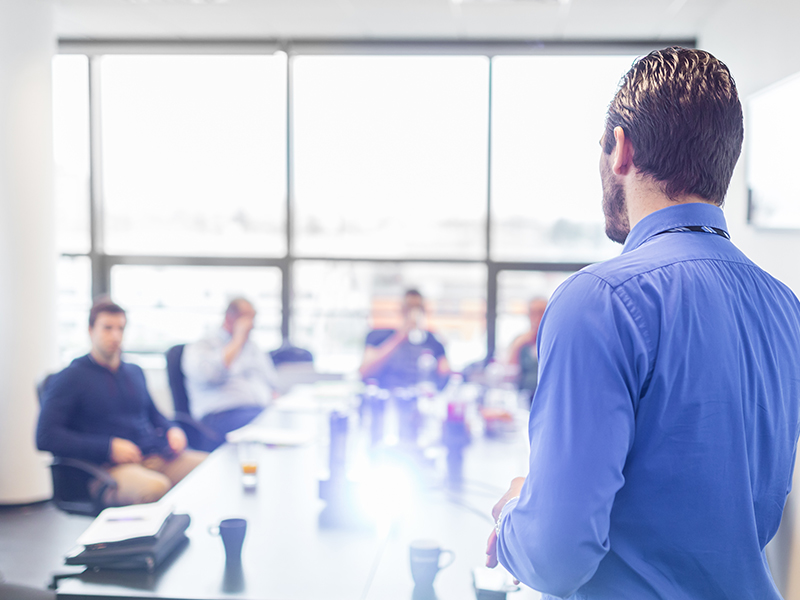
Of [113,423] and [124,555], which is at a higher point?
[124,555]

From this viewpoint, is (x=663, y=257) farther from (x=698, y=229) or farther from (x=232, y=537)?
(x=232, y=537)

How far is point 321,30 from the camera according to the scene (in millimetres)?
4602

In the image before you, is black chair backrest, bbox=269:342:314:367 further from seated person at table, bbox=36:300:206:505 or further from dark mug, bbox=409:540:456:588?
dark mug, bbox=409:540:456:588

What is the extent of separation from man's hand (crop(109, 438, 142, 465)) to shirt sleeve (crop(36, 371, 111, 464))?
0.08 feet

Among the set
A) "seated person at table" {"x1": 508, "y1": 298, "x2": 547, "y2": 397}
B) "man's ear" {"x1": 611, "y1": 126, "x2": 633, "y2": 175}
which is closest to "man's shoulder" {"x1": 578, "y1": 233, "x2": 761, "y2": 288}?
"man's ear" {"x1": 611, "y1": 126, "x2": 633, "y2": 175}

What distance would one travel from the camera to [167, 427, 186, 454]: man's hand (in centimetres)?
322

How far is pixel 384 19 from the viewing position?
4.34 metres

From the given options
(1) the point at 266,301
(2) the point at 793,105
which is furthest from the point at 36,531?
(2) the point at 793,105

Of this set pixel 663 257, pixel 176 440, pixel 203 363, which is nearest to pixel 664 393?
pixel 663 257

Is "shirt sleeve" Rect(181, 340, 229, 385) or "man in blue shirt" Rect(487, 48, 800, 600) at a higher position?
"man in blue shirt" Rect(487, 48, 800, 600)

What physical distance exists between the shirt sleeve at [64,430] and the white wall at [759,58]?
3.11m

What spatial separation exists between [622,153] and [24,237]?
3952 mm

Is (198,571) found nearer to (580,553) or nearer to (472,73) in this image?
(580,553)

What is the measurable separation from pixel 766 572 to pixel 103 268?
519 cm
